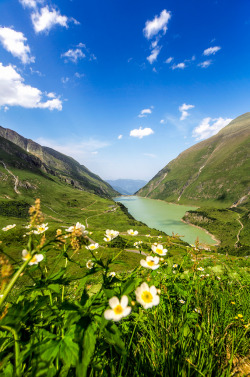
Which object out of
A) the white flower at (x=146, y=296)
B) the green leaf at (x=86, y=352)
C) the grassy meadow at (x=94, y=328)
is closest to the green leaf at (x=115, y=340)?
the grassy meadow at (x=94, y=328)

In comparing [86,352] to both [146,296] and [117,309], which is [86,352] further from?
[146,296]

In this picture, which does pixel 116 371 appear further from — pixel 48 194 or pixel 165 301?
pixel 48 194

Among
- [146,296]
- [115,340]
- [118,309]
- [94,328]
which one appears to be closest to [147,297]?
[146,296]

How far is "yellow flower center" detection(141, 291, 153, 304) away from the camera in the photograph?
61.4 inches

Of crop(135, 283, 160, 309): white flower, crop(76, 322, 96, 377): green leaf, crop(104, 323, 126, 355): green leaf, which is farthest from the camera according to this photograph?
crop(135, 283, 160, 309): white flower

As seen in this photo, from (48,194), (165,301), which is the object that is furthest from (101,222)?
(165,301)

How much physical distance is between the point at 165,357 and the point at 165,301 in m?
1.31

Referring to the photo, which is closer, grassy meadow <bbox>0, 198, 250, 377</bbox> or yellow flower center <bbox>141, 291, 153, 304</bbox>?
grassy meadow <bbox>0, 198, 250, 377</bbox>

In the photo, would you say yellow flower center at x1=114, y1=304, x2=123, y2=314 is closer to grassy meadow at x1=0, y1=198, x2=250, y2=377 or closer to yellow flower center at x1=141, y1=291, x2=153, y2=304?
grassy meadow at x1=0, y1=198, x2=250, y2=377

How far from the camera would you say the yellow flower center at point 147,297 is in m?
1.56

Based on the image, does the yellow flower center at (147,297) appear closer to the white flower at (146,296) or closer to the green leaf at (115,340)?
the white flower at (146,296)

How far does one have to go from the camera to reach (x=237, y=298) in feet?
10.8

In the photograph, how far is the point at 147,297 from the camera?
63.6 inches

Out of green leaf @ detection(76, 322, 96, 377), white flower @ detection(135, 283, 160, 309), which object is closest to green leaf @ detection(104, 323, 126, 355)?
green leaf @ detection(76, 322, 96, 377)
